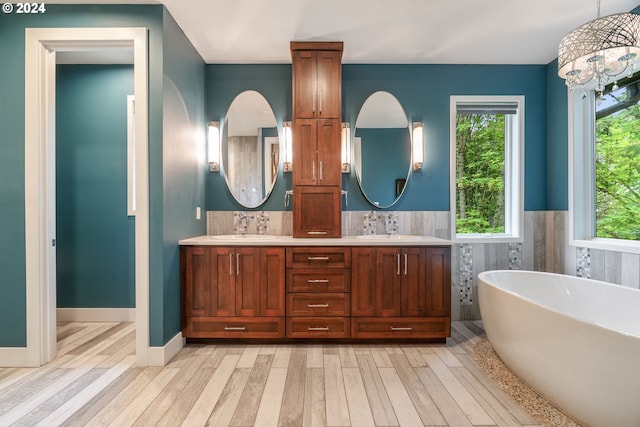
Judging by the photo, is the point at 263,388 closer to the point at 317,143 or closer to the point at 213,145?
the point at 317,143

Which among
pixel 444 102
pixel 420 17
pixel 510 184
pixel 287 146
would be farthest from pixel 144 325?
pixel 510 184

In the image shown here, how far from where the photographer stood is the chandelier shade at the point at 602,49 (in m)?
1.89

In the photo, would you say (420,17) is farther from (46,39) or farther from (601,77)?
(46,39)

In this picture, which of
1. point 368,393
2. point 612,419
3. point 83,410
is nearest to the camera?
point 612,419

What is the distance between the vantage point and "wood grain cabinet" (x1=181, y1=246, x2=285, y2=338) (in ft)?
9.31

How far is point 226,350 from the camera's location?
2791 mm

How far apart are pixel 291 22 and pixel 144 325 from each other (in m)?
2.68

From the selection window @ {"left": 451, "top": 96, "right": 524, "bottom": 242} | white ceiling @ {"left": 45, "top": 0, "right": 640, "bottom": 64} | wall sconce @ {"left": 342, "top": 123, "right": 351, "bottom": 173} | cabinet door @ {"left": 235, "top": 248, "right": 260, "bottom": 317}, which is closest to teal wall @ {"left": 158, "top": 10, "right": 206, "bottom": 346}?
white ceiling @ {"left": 45, "top": 0, "right": 640, "bottom": 64}

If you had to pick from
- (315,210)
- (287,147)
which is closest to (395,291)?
(315,210)

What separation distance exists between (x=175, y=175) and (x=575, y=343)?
2.90 m

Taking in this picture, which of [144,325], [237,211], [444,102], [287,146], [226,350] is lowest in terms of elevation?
[226,350]

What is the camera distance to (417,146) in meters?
3.48

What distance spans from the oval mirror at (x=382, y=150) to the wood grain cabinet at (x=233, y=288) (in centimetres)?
128

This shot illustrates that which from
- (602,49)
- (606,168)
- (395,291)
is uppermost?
(602,49)
